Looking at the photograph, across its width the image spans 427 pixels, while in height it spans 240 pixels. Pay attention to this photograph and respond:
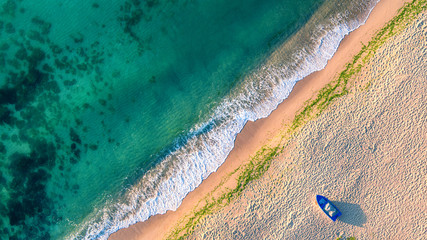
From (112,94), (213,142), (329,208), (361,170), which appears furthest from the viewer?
(112,94)

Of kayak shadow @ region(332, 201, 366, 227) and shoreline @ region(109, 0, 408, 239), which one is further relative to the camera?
shoreline @ region(109, 0, 408, 239)

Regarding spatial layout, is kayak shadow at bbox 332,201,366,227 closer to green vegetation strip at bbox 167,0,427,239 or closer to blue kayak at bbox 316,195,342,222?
blue kayak at bbox 316,195,342,222

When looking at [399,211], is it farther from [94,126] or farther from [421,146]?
[94,126]

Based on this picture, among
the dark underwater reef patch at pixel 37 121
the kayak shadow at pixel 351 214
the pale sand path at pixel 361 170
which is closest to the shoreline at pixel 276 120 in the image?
the pale sand path at pixel 361 170

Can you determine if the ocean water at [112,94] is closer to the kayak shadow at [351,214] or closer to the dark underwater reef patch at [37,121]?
the dark underwater reef patch at [37,121]

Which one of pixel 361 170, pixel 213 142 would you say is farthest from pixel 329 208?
pixel 213 142

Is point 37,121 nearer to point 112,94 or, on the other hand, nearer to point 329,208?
point 112,94

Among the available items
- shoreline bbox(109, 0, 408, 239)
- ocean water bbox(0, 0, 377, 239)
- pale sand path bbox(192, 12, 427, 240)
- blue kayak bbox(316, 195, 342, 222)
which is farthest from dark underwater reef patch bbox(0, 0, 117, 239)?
Answer: blue kayak bbox(316, 195, 342, 222)
